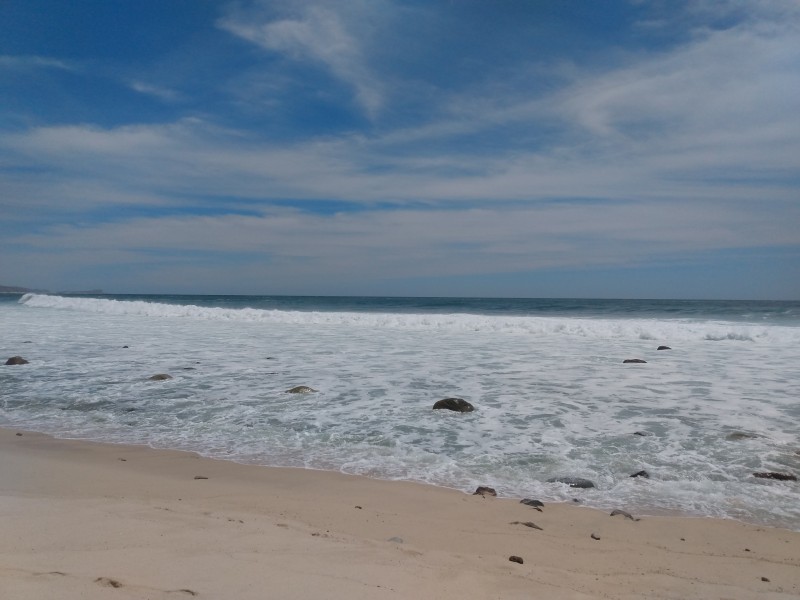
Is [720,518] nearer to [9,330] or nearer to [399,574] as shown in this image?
[399,574]

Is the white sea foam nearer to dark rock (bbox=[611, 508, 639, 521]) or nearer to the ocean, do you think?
the ocean

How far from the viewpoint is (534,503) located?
5.16 meters

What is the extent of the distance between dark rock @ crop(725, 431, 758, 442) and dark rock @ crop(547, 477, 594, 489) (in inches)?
112

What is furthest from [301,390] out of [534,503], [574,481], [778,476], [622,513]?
[778,476]

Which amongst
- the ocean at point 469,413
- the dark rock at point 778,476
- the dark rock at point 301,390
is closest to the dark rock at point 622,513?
the ocean at point 469,413

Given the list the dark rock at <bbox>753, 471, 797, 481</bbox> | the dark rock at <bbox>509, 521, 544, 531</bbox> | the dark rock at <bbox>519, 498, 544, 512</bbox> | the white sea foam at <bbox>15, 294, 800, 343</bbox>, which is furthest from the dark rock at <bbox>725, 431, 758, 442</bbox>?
the white sea foam at <bbox>15, 294, 800, 343</bbox>

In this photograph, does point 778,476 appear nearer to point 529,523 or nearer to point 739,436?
point 739,436

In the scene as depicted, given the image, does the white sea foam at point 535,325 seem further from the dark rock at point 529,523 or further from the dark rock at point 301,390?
the dark rock at point 529,523

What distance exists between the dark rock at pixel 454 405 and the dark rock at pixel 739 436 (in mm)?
3603

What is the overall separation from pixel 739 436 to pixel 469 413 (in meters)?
3.70

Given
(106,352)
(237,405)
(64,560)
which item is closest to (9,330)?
(106,352)

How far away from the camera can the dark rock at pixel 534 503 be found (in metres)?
5.09

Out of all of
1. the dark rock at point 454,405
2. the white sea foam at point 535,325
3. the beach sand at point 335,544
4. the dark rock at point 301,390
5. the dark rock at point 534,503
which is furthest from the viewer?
the white sea foam at point 535,325

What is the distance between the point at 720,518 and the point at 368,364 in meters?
10.1
